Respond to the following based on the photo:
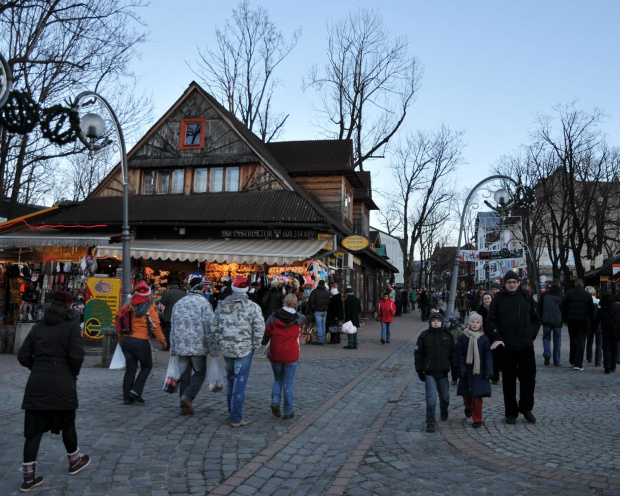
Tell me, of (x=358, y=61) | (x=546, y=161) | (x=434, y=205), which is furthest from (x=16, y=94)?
(x=434, y=205)

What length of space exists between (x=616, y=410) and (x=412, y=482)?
4180mm

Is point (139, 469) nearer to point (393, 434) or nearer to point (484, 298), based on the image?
point (393, 434)

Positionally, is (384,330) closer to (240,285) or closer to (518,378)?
(518,378)

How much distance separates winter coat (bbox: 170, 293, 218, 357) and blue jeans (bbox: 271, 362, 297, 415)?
2.76ft

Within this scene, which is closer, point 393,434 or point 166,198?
point 393,434

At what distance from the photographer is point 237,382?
22.0 ft

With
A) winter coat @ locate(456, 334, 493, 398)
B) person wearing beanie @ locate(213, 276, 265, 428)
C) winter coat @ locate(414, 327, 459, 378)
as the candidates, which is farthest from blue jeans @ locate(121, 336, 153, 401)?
winter coat @ locate(456, 334, 493, 398)

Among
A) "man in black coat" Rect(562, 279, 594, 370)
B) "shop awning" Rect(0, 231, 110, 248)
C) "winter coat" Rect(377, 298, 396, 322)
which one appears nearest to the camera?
"man in black coat" Rect(562, 279, 594, 370)

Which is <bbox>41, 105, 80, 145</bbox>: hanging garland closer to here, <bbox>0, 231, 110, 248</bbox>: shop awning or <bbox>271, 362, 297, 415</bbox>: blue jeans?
<bbox>271, 362, 297, 415</bbox>: blue jeans

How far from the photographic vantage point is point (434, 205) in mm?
41469

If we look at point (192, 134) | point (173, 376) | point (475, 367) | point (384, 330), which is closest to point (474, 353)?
point (475, 367)

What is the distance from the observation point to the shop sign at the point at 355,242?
19.1 metres

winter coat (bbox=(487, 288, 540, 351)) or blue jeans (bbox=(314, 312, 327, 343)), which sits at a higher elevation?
winter coat (bbox=(487, 288, 540, 351))

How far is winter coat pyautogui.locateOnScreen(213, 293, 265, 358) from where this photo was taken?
6.77m
